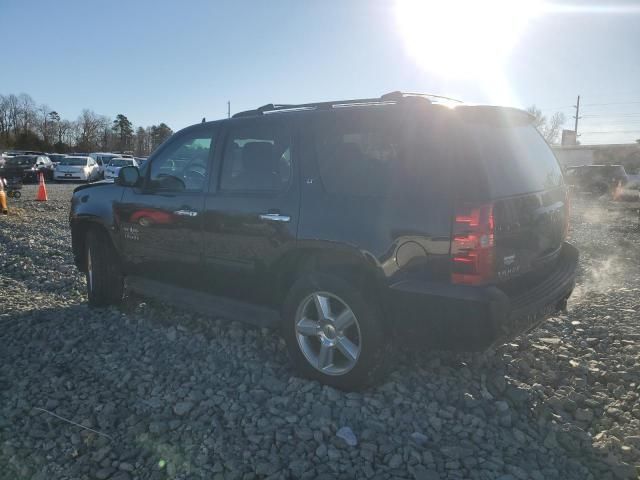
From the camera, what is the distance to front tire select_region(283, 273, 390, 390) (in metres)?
3.35

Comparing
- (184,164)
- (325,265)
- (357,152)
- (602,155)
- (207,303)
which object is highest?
(602,155)

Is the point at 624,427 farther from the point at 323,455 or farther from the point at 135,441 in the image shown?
the point at 135,441

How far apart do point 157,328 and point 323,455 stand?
2.49 m

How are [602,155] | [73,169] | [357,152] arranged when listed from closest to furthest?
1. [357,152]
2. [73,169]
3. [602,155]

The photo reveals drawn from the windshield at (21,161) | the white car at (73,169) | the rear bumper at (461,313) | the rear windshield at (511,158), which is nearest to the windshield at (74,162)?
the white car at (73,169)

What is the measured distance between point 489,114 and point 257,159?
1702 millimetres

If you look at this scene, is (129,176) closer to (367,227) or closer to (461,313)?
(367,227)

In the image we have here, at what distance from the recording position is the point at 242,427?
3.12 metres

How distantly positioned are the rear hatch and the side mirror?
3011 millimetres

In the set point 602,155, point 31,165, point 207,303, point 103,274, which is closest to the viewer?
point 207,303

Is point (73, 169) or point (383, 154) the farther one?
A: point (73, 169)

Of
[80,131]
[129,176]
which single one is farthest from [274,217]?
[80,131]

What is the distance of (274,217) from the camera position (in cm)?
373

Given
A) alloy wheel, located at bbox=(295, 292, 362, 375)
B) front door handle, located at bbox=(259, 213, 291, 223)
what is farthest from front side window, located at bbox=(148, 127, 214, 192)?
alloy wheel, located at bbox=(295, 292, 362, 375)
